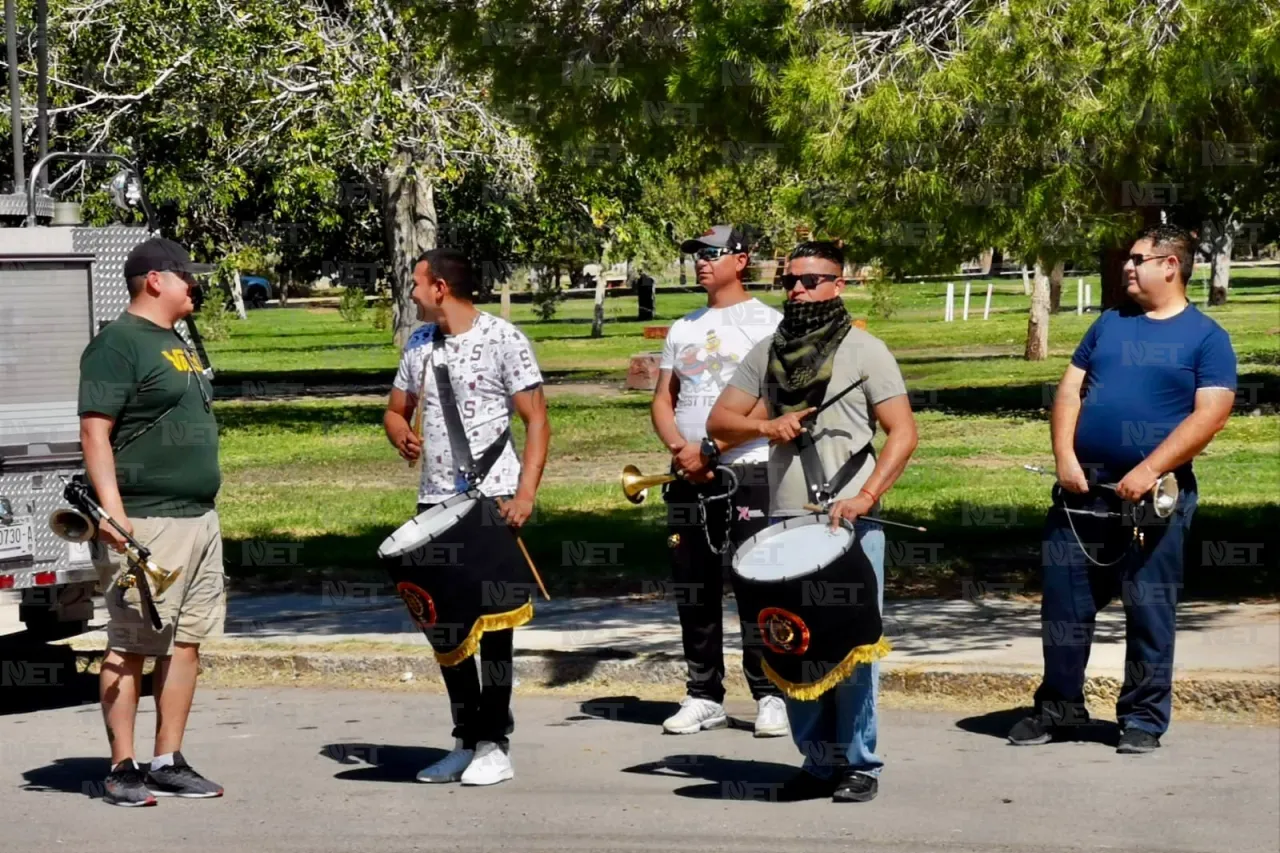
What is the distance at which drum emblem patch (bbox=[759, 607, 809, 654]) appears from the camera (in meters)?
6.66

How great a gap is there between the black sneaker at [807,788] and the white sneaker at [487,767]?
3.31ft

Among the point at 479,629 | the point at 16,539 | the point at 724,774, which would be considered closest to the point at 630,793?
the point at 724,774

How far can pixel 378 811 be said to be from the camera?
7.04 metres

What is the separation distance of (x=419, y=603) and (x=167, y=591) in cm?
86

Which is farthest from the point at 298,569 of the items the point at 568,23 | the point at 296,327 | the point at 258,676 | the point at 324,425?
the point at 296,327

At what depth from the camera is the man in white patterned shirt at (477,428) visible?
7344 mm

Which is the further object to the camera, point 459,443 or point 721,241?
point 721,241

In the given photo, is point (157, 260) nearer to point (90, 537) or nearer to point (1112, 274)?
point (90, 537)

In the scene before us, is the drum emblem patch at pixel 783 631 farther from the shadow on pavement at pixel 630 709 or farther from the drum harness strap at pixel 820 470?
the shadow on pavement at pixel 630 709

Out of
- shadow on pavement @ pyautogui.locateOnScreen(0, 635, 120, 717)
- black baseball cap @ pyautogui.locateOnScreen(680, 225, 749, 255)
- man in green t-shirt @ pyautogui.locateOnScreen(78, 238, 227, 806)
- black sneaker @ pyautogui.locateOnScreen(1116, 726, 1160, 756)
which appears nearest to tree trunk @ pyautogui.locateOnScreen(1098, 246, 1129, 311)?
black baseball cap @ pyautogui.locateOnScreen(680, 225, 749, 255)

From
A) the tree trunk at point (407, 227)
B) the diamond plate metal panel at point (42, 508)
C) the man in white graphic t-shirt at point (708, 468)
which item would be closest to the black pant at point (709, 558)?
the man in white graphic t-shirt at point (708, 468)

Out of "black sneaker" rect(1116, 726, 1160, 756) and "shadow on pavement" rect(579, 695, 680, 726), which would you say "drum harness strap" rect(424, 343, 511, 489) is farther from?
"black sneaker" rect(1116, 726, 1160, 756)

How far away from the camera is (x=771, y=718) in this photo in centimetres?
813

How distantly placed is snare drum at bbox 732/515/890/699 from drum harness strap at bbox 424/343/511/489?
1090 millimetres
